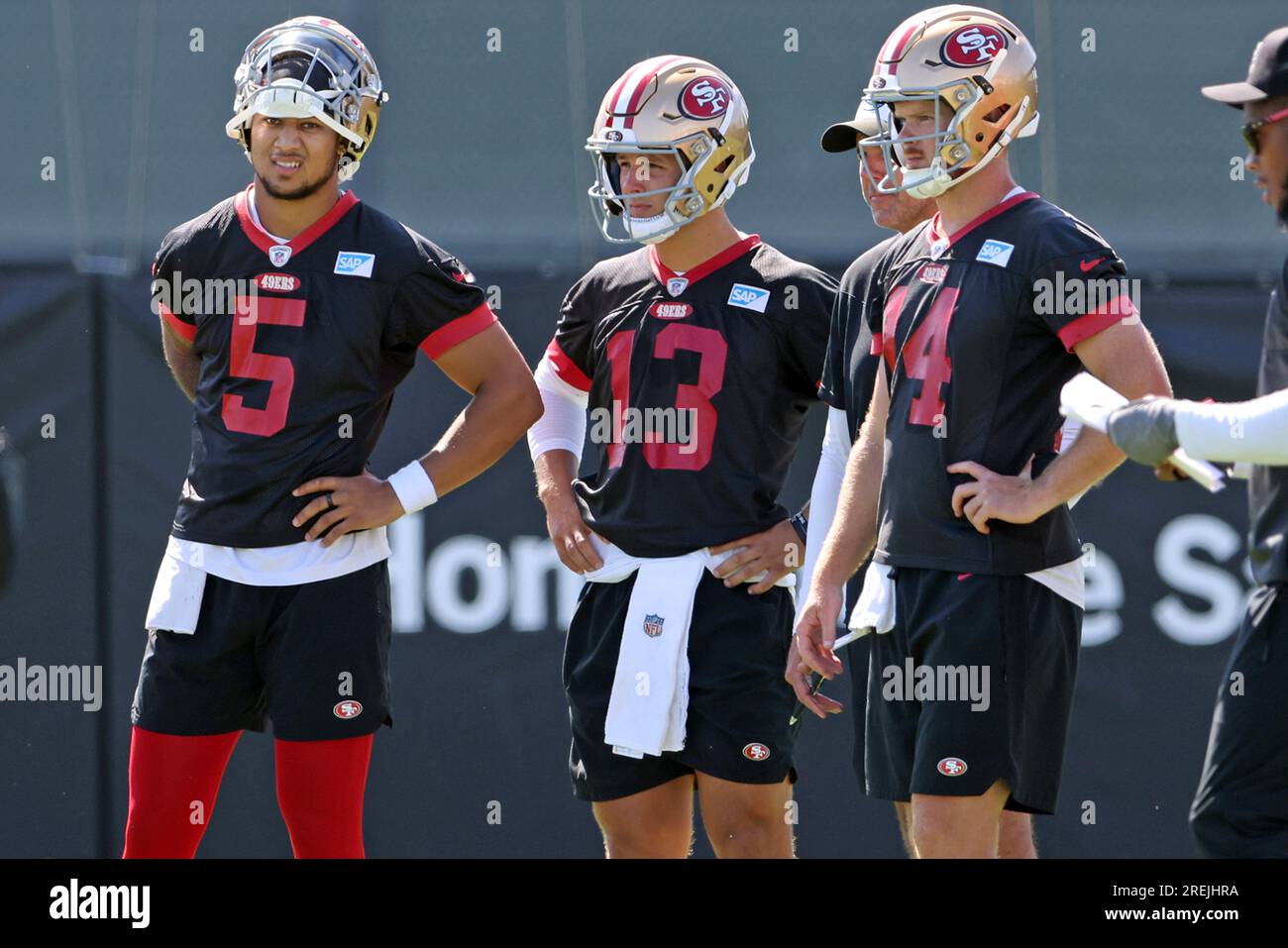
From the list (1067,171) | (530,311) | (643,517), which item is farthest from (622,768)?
(1067,171)

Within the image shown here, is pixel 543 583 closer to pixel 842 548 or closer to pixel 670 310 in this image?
pixel 670 310

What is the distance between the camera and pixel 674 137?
13.4 ft

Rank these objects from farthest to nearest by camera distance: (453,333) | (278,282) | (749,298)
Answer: (749,298)
(453,333)
(278,282)

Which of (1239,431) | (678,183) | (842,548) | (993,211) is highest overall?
(678,183)

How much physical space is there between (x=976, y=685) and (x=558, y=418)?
1453 millimetres

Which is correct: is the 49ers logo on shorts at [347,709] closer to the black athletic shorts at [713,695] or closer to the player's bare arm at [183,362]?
the black athletic shorts at [713,695]

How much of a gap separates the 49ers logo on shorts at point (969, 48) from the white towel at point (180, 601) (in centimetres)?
188

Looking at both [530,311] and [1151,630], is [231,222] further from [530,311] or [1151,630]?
[1151,630]

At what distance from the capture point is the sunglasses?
3.14m

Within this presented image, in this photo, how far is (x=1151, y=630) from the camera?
5.45 meters

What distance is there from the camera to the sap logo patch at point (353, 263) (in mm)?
3941
